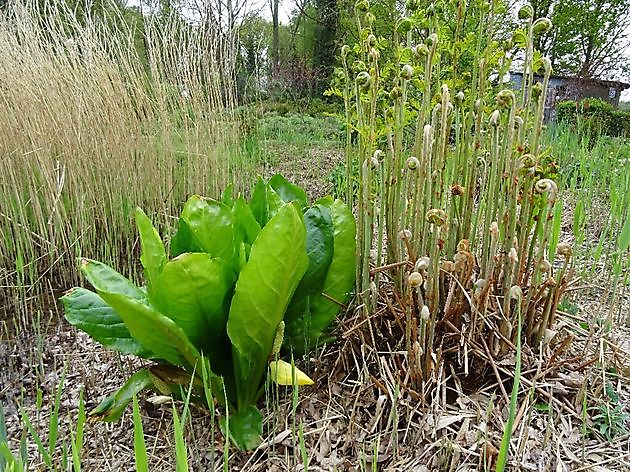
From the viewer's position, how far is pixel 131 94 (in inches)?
90.0

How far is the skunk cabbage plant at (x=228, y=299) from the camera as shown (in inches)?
33.5

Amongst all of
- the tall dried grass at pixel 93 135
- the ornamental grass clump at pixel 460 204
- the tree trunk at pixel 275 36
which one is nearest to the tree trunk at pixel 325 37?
the tree trunk at pixel 275 36

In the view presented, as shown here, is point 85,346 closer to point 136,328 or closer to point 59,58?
point 136,328

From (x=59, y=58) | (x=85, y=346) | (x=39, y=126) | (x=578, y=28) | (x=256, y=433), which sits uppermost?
(x=578, y=28)

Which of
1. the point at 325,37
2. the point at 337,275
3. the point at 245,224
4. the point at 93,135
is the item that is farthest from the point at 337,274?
the point at 325,37

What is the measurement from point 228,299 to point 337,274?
257mm

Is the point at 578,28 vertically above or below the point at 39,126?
above

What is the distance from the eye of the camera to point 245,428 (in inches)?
37.3

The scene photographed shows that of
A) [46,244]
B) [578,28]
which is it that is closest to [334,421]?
[46,244]

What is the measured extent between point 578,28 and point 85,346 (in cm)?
1351

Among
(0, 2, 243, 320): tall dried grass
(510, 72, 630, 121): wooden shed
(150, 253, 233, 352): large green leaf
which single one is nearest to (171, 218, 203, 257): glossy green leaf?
(150, 253, 233, 352): large green leaf

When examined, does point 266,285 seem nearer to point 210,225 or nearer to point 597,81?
point 210,225

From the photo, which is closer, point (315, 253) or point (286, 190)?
point (315, 253)

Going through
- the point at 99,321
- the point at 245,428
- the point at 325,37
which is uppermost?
the point at 325,37
